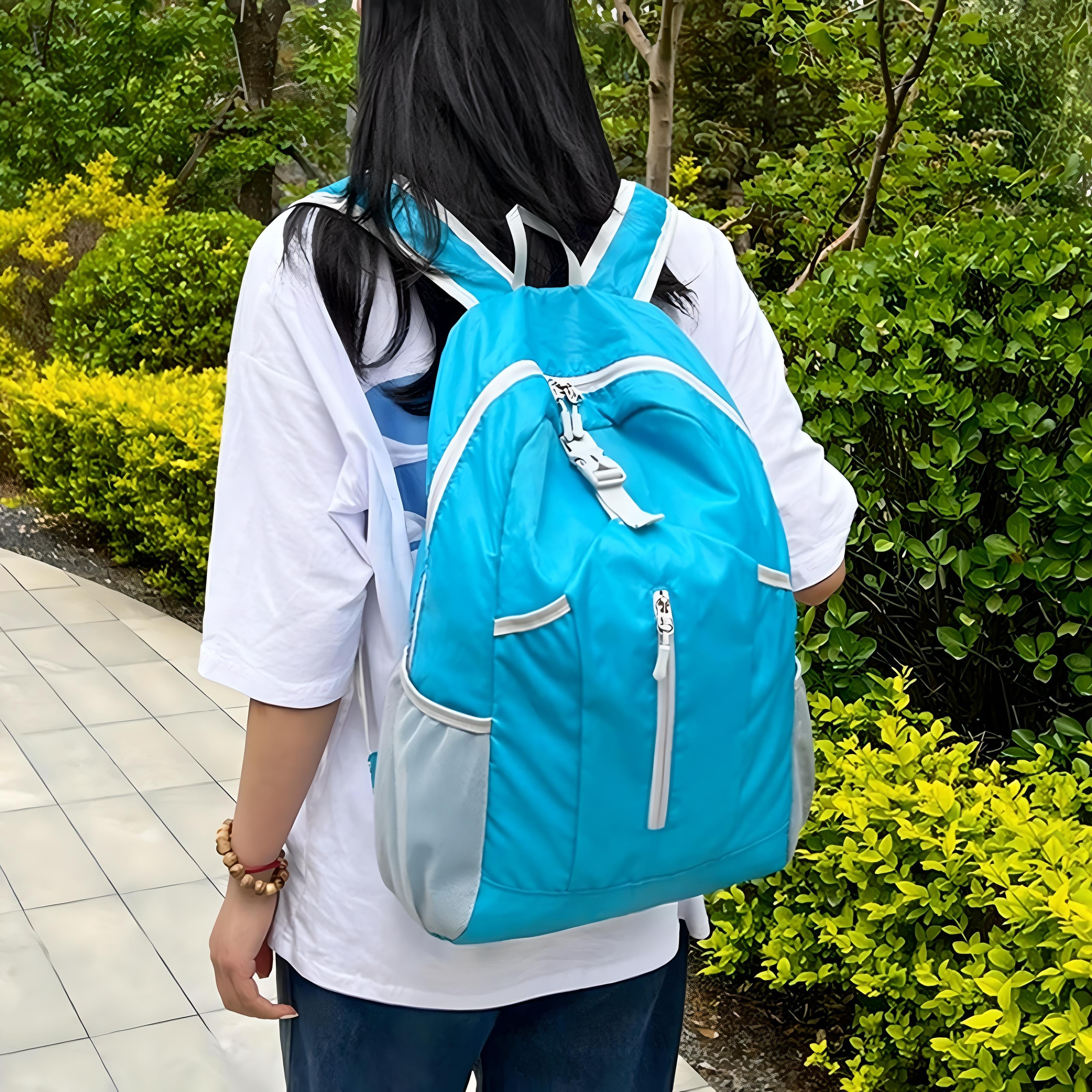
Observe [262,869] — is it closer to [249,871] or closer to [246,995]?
[249,871]

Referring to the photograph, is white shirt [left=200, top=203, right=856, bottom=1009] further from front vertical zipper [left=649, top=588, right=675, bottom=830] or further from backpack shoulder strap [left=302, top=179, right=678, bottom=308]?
front vertical zipper [left=649, top=588, right=675, bottom=830]

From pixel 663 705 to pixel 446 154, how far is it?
53 cm

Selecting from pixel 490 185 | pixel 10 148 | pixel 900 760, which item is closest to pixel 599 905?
pixel 490 185

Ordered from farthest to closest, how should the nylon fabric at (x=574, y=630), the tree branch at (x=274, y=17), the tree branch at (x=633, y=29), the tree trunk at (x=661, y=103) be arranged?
the tree branch at (x=274, y=17) < the tree branch at (x=633, y=29) < the tree trunk at (x=661, y=103) < the nylon fabric at (x=574, y=630)

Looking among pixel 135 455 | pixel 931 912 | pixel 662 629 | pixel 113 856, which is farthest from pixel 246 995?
pixel 135 455

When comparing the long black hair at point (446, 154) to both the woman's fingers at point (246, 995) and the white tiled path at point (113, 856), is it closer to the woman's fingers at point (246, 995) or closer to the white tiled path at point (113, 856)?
the woman's fingers at point (246, 995)

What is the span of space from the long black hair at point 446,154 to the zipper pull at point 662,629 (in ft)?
0.95

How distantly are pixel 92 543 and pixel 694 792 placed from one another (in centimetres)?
536

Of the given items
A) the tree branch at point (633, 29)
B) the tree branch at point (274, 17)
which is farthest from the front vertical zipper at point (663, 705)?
the tree branch at point (274, 17)

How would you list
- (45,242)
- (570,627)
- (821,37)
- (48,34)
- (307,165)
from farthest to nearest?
(307,165) < (48,34) < (45,242) < (821,37) < (570,627)

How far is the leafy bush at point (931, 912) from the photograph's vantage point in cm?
199

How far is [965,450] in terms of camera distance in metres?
2.81

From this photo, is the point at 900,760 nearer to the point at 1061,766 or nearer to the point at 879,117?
the point at 1061,766

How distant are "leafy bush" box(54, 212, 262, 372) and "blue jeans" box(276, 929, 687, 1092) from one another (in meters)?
5.37
